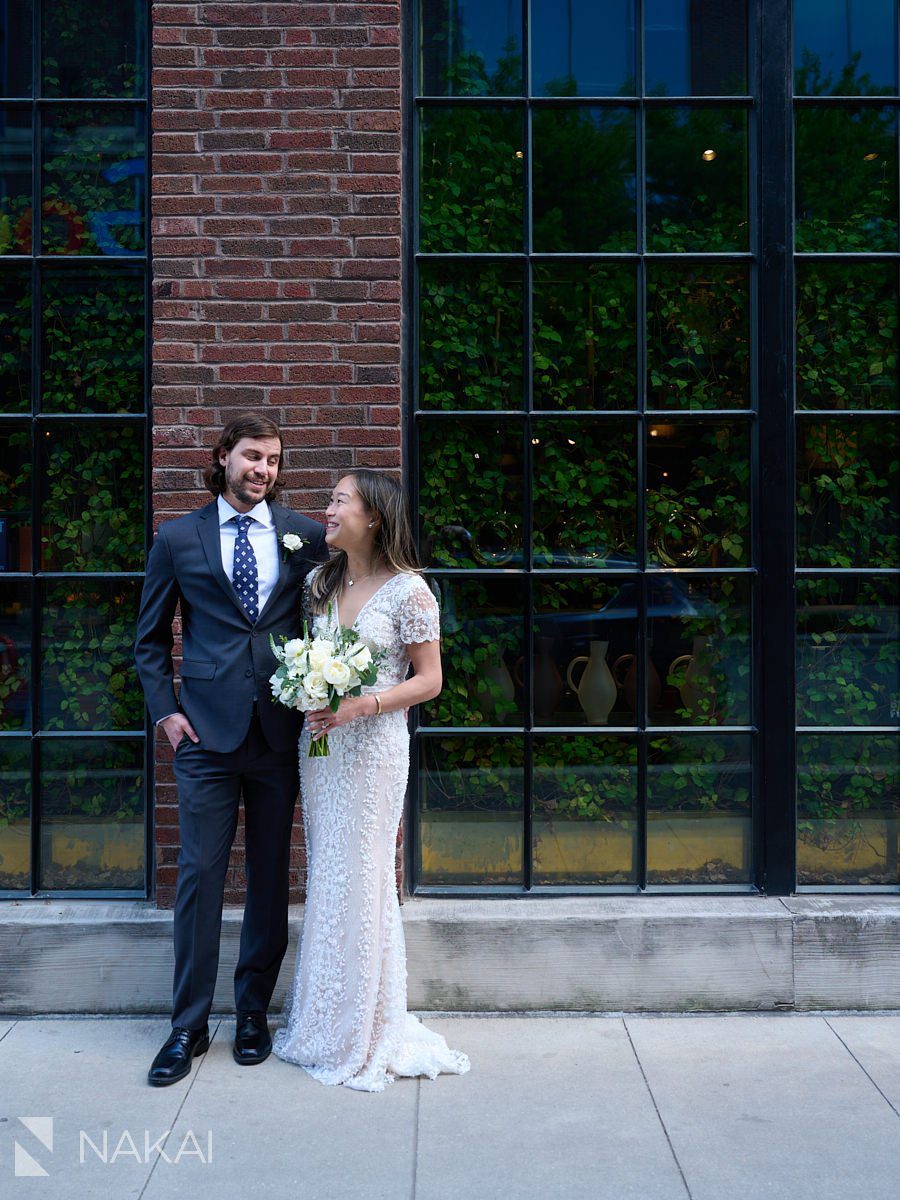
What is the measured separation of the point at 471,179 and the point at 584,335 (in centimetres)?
82

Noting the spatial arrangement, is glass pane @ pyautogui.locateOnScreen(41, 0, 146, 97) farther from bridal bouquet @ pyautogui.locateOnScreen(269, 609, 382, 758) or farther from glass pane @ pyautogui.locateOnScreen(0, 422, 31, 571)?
bridal bouquet @ pyautogui.locateOnScreen(269, 609, 382, 758)

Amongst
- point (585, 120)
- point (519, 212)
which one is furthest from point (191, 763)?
point (585, 120)

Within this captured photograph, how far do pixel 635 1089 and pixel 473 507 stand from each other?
236 cm

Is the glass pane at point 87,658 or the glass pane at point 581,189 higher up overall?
the glass pane at point 581,189

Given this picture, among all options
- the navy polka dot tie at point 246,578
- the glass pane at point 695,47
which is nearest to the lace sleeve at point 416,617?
the navy polka dot tie at point 246,578

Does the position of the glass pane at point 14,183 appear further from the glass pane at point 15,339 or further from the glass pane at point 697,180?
the glass pane at point 697,180

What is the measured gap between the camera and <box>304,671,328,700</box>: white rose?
3699 mm

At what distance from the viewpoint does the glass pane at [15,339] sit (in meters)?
4.87

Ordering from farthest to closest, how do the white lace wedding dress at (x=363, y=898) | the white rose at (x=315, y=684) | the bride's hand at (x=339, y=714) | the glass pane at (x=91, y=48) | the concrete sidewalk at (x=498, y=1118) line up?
the glass pane at (x=91, y=48)
the white lace wedding dress at (x=363, y=898)
the bride's hand at (x=339, y=714)
the white rose at (x=315, y=684)
the concrete sidewalk at (x=498, y=1118)

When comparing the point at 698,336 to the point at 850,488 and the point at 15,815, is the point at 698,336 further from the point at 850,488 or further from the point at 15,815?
the point at 15,815

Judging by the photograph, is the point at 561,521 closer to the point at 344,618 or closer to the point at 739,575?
the point at 739,575

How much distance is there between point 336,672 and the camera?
12.2 feet

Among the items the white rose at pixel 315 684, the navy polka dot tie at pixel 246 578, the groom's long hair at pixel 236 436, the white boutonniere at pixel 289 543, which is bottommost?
the white rose at pixel 315 684

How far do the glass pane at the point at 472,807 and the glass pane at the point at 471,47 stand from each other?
2.78 metres
